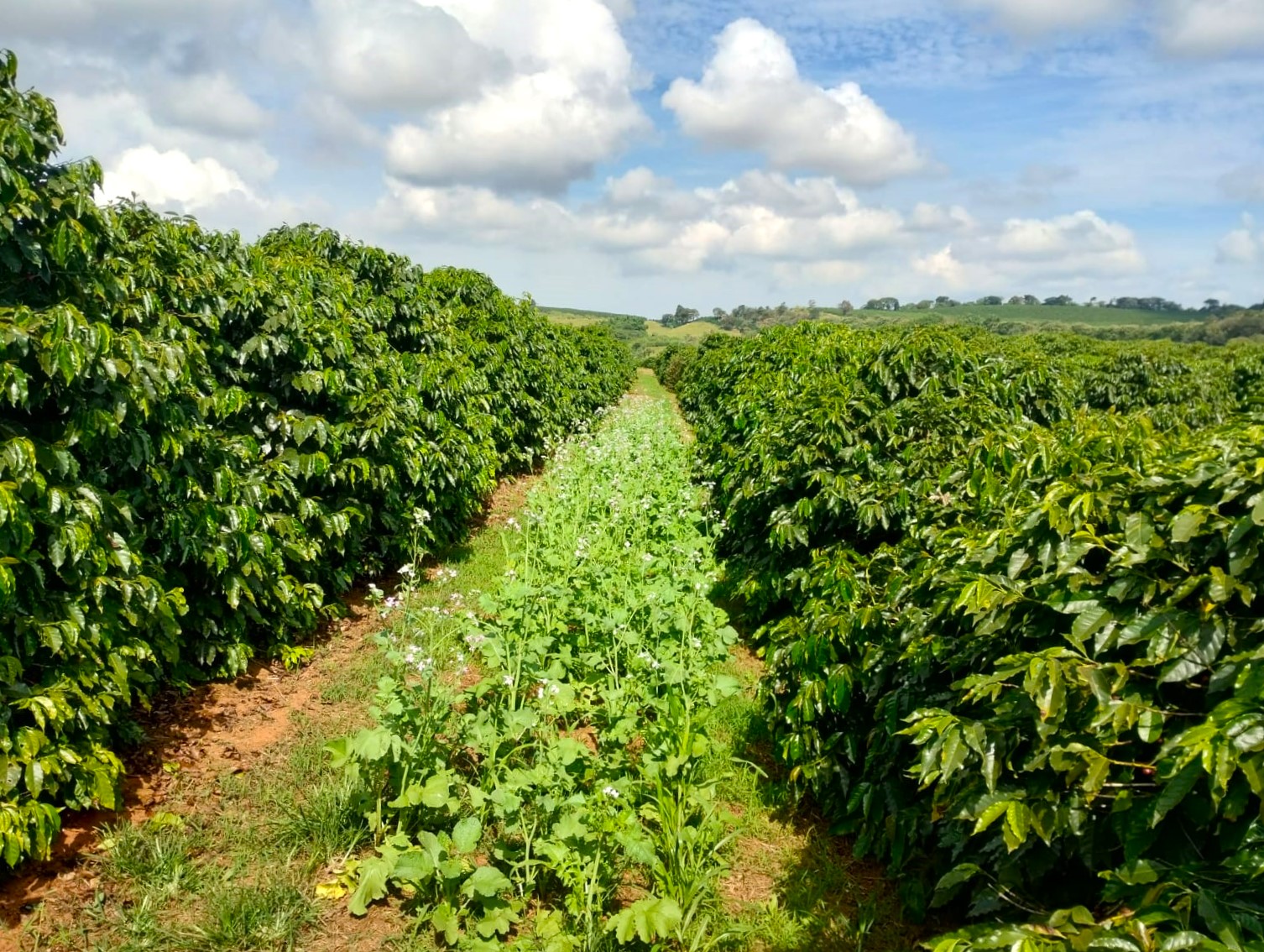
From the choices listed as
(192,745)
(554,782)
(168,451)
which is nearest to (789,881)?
(554,782)

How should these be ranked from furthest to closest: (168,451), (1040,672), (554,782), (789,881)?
(168,451) < (789,881) < (554,782) < (1040,672)

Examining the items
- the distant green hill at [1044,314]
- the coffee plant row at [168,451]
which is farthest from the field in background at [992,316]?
the coffee plant row at [168,451]

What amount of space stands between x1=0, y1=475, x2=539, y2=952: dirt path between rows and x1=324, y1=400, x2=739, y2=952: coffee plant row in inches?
28.6

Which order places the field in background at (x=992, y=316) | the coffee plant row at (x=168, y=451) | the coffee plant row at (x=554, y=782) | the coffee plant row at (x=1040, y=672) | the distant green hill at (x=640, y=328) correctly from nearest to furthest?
the coffee plant row at (x=1040, y=672)
the coffee plant row at (x=554, y=782)
the coffee plant row at (x=168, y=451)
the field in background at (x=992, y=316)
the distant green hill at (x=640, y=328)

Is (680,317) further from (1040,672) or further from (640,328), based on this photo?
(1040,672)

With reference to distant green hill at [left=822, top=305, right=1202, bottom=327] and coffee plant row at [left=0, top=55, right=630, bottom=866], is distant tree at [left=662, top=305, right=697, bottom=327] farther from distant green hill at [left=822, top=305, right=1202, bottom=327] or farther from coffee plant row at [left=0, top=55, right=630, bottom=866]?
coffee plant row at [left=0, top=55, right=630, bottom=866]

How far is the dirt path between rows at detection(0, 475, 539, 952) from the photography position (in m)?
3.28

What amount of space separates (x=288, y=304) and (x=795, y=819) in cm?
517

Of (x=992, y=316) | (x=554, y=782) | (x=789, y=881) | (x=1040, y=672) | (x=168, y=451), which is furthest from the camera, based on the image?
(x=992, y=316)

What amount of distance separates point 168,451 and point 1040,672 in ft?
15.0

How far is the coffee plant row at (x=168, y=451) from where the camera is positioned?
3.33m

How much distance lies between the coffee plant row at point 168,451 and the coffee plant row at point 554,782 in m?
1.21

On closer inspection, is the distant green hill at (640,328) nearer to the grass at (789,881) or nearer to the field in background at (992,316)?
the field in background at (992,316)

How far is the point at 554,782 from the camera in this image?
356cm
